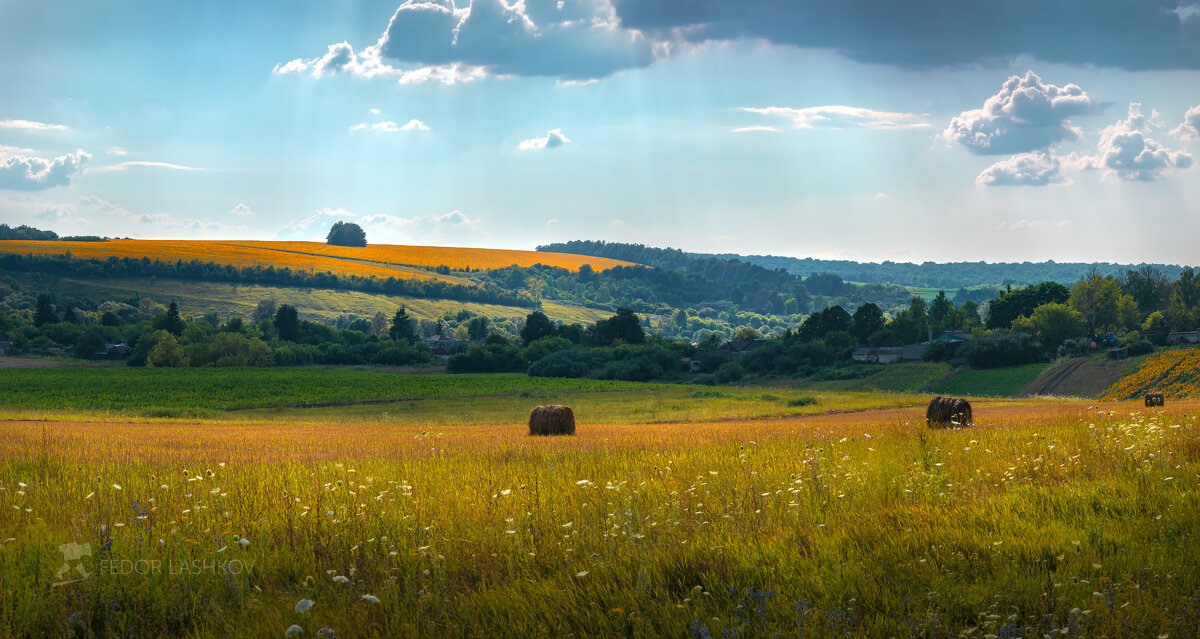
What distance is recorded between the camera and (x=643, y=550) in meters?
7.40

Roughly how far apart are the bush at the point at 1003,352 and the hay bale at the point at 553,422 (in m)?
94.3

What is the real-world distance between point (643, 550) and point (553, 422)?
22.7m

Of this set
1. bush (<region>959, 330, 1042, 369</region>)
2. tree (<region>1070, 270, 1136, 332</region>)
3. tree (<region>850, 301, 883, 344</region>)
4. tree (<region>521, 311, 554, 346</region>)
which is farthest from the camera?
tree (<region>521, 311, 554, 346</region>)

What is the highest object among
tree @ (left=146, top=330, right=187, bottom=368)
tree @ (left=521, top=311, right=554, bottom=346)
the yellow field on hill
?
the yellow field on hill

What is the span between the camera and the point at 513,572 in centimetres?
A: 747

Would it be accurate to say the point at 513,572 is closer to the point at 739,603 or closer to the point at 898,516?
the point at 739,603

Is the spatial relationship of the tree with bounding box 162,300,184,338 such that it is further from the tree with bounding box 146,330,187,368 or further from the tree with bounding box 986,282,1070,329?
the tree with bounding box 986,282,1070,329

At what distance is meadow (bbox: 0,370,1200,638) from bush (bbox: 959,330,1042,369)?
106750 mm

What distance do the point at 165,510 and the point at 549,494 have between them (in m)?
4.50

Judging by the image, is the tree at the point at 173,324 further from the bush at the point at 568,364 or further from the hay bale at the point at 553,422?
the hay bale at the point at 553,422

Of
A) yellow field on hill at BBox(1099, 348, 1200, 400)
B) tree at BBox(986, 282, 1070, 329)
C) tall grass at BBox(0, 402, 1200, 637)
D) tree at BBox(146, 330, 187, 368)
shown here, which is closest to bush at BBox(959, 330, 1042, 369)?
tree at BBox(986, 282, 1070, 329)

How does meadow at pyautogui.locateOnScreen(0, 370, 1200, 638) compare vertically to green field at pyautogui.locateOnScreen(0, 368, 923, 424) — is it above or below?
above

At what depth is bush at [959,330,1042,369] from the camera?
109m

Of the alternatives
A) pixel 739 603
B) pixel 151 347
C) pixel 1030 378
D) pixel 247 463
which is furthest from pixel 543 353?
pixel 739 603
